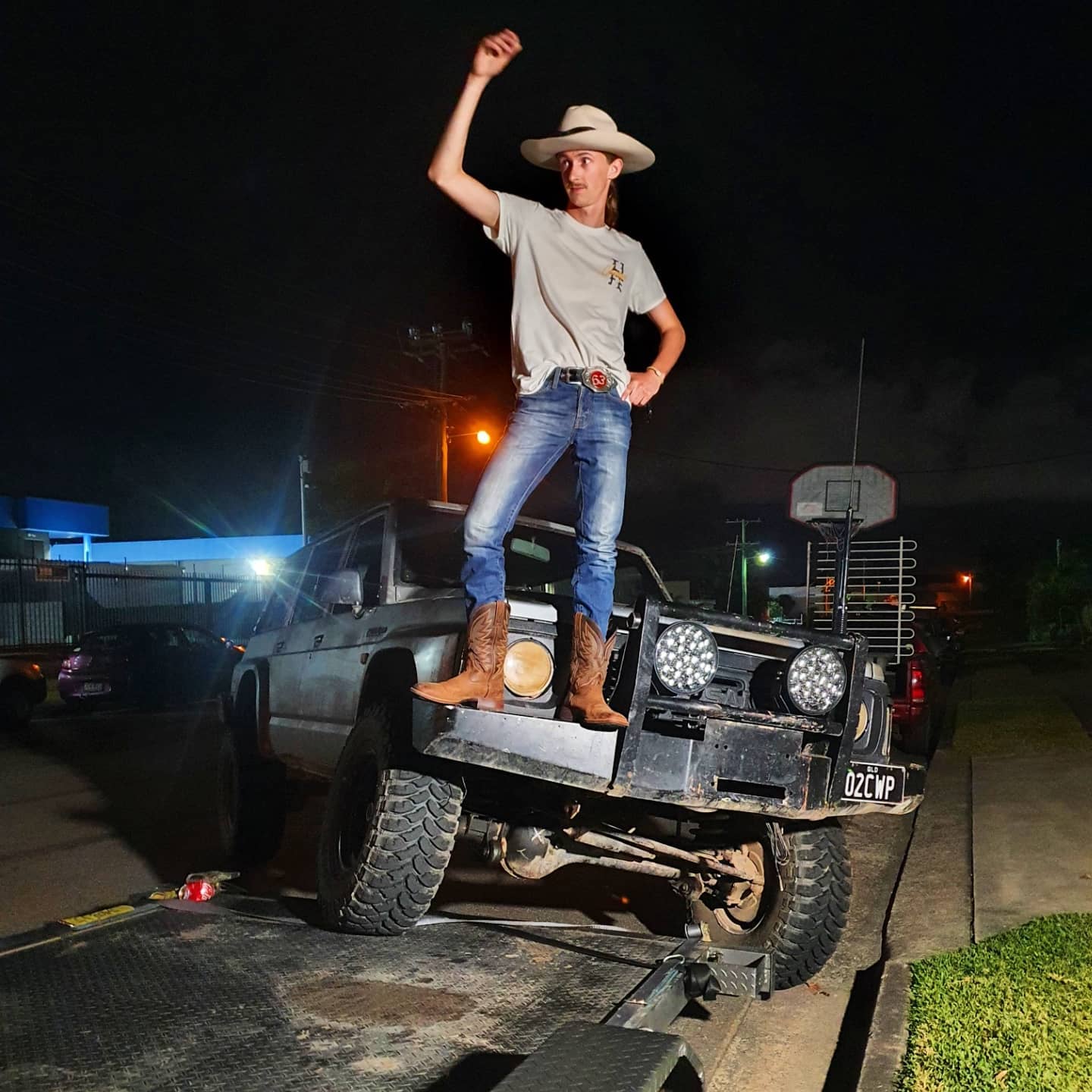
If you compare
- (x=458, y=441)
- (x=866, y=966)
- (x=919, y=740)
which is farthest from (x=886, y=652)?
(x=458, y=441)

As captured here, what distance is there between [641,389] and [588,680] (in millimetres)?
1033

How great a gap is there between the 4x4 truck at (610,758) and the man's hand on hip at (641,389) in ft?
2.28

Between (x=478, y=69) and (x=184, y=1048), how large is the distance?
2740mm

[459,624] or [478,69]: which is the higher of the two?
[478,69]

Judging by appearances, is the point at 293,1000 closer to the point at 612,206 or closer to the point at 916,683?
the point at 612,206

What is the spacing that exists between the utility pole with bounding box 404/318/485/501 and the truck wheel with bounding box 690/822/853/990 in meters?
25.1

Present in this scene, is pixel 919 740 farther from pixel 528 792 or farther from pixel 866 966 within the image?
pixel 528 792

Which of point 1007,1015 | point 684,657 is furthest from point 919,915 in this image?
point 684,657

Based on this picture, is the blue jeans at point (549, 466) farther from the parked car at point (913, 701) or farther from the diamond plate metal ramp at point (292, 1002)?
the parked car at point (913, 701)

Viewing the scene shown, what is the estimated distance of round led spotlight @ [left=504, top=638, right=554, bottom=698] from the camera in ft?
11.7

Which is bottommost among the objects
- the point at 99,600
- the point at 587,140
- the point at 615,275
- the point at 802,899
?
the point at 802,899

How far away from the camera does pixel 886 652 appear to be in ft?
20.9

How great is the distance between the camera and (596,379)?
11.4 feet

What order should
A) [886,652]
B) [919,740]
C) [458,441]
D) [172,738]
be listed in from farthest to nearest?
[458,441] → [172,738] → [919,740] → [886,652]
